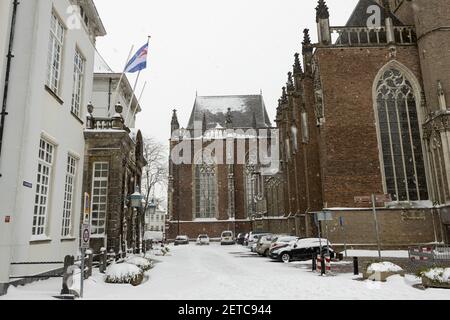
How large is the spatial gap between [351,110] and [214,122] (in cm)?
3757

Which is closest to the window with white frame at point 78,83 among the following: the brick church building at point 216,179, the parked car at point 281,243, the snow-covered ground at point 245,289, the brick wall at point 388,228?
the snow-covered ground at point 245,289

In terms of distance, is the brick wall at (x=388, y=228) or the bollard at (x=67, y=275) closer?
the bollard at (x=67, y=275)

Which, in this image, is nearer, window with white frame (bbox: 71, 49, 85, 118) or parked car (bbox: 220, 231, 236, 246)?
window with white frame (bbox: 71, 49, 85, 118)

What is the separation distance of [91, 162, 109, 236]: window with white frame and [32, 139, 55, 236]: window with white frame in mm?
4920

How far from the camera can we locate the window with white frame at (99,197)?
16.9 m

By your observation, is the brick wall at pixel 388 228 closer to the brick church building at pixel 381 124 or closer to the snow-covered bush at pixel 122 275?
the brick church building at pixel 381 124

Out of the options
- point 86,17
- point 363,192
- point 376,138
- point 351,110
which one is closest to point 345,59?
point 351,110

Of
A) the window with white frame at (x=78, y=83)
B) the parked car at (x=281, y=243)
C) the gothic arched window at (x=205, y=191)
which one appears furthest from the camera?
Result: the gothic arched window at (x=205, y=191)

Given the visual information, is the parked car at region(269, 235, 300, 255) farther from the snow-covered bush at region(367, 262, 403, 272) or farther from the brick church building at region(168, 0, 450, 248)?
the snow-covered bush at region(367, 262, 403, 272)

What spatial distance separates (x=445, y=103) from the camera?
23.0 m

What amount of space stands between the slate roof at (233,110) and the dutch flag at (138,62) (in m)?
41.1

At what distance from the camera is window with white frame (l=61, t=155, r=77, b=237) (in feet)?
46.0

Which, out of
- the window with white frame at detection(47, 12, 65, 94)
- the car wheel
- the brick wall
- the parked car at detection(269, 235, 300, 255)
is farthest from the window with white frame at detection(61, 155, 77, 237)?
the brick wall

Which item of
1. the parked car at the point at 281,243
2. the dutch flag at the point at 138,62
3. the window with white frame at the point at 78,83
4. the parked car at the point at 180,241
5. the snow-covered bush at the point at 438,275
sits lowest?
the parked car at the point at 180,241
